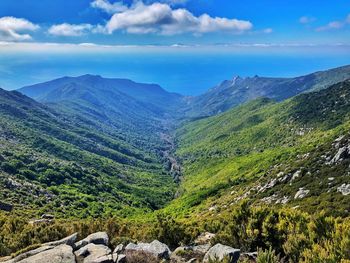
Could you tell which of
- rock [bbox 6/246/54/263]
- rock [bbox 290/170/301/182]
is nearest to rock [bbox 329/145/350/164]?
rock [bbox 290/170/301/182]

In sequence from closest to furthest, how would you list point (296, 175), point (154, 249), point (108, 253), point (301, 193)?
1. point (108, 253)
2. point (154, 249)
3. point (301, 193)
4. point (296, 175)

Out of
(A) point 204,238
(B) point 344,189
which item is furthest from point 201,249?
(B) point 344,189

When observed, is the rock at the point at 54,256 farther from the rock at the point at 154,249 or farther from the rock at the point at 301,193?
the rock at the point at 301,193

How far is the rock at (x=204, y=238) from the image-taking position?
40094mm

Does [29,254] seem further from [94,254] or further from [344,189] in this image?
[344,189]

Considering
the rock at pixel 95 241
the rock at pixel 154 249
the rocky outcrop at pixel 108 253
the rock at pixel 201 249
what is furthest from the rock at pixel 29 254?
the rock at pixel 201 249

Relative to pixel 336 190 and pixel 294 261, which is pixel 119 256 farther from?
pixel 336 190

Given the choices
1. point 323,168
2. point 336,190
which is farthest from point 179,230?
point 323,168

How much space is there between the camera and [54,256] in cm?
2967

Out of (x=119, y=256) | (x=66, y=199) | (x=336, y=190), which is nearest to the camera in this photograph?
(x=119, y=256)

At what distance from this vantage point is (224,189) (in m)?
165

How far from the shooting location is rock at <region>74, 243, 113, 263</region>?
29197mm

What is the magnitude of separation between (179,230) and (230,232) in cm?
677

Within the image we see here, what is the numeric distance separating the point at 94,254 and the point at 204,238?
1636 cm
